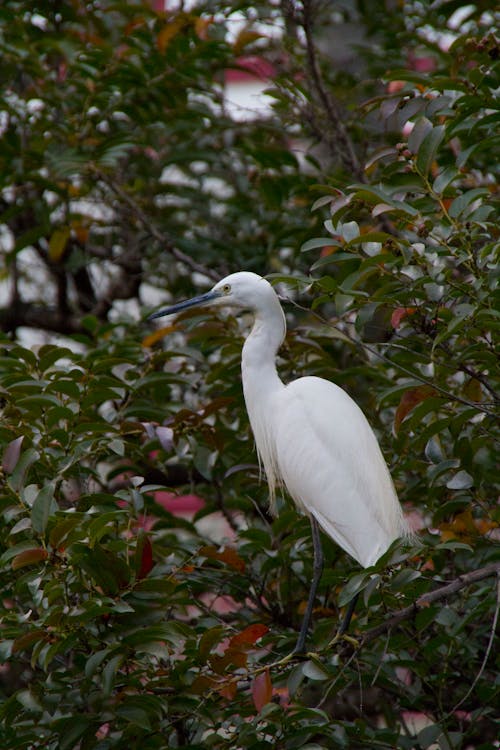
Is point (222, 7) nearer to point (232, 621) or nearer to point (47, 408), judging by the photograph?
point (47, 408)

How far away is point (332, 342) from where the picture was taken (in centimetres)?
318

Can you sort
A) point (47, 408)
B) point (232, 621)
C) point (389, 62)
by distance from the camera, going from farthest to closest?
point (389, 62) → point (232, 621) → point (47, 408)

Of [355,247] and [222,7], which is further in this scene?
Answer: [222,7]

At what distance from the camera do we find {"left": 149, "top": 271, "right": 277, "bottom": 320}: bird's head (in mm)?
2553

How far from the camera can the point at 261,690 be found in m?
1.98

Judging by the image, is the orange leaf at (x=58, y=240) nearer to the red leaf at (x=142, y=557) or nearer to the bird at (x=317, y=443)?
the bird at (x=317, y=443)

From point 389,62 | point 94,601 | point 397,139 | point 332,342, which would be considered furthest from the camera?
point 389,62

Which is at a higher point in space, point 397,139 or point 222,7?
point 222,7

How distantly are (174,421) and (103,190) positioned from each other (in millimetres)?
1521

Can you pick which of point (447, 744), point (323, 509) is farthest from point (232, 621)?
point (447, 744)

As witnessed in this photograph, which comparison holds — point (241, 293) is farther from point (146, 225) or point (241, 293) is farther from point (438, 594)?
point (146, 225)

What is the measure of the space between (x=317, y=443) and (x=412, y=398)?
35cm

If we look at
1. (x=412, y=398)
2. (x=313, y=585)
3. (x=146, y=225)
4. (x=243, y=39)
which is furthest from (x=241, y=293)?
(x=243, y=39)

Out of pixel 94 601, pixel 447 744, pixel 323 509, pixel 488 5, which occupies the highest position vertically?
pixel 488 5
